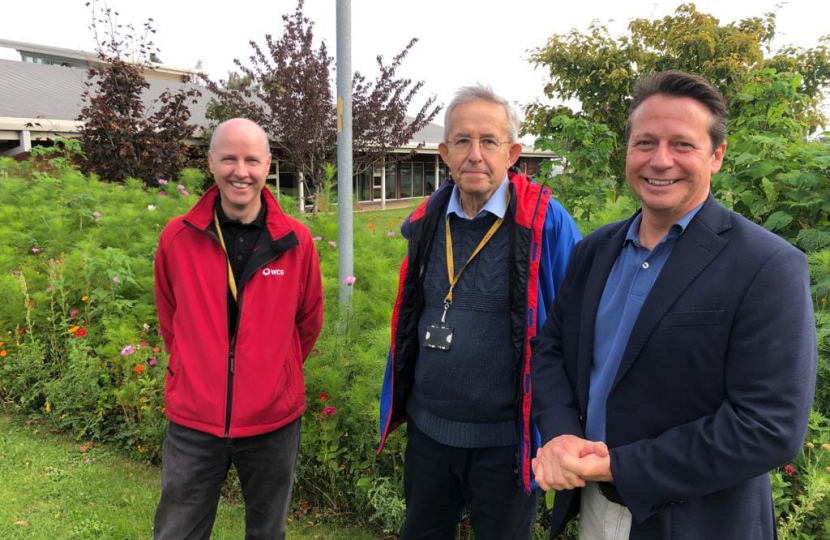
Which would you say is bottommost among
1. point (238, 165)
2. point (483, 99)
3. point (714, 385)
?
point (714, 385)

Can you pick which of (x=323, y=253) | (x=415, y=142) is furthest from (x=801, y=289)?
(x=415, y=142)

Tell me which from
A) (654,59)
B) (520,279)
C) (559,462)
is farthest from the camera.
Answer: (654,59)

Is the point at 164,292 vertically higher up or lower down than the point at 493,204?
lower down

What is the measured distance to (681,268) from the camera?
4.69 feet

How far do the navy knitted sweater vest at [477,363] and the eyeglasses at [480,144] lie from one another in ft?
0.86

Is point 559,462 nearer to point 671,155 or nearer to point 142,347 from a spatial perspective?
point 671,155

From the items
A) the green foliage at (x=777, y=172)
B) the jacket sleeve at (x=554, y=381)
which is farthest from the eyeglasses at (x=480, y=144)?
the green foliage at (x=777, y=172)

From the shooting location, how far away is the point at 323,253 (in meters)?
4.93

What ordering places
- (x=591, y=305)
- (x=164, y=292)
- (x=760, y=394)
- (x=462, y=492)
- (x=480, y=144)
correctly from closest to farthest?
(x=760, y=394), (x=591, y=305), (x=480, y=144), (x=462, y=492), (x=164, y=292)

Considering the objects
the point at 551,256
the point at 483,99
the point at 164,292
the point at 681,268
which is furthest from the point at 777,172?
the point at 164,292

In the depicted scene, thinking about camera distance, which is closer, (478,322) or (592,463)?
(592,463)

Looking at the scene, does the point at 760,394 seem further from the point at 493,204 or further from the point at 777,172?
the point at 777,172

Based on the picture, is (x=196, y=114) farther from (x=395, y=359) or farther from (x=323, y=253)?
(x=395, y=359)

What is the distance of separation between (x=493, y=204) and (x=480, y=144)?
24 cm
